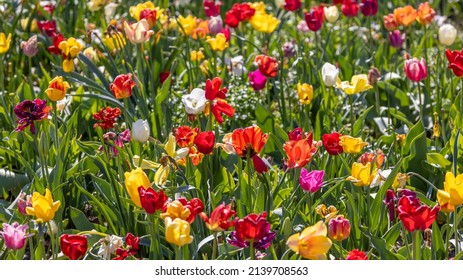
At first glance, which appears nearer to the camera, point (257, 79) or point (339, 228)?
point (339, 228)

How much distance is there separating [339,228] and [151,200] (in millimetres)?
494

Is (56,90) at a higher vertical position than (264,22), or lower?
higher

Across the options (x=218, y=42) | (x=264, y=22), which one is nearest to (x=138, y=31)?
(x=218, y=42)

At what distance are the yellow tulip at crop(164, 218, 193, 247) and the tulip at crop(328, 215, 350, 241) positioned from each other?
0.40 meters

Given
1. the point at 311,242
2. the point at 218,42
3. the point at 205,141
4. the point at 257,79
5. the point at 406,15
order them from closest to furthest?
the point at 311,242
the point at 205,141
the point at 257,79
the point at 218,42
the point at 406,15

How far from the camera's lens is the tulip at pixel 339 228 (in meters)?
2.41

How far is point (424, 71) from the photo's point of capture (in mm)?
3400

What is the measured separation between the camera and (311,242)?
218cm

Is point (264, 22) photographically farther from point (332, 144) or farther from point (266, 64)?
point (332, 144)

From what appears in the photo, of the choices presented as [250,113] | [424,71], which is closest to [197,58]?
[250,113]

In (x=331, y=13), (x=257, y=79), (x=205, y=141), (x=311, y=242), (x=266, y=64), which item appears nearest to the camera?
(x=311, y=242)

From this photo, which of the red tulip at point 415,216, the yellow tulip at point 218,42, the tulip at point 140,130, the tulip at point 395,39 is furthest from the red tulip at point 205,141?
the tulip at point 395,39

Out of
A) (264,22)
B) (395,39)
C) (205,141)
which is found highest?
(205,141)

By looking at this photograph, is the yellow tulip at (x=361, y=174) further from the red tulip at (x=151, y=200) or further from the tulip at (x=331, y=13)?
the tulip at (x=331, y=13)
